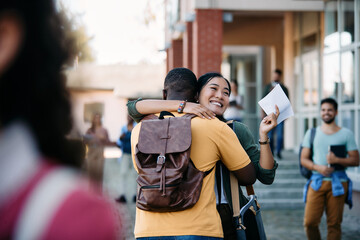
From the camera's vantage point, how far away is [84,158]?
1.07 meters

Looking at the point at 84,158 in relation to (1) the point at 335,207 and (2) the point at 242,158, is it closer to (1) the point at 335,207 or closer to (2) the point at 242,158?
(2) the point at 242,158

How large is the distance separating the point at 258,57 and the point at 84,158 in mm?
18042

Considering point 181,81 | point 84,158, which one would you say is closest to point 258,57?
point 181,81

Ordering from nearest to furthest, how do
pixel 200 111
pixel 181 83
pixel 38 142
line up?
pixel 38 142, pixel 200 111, pixel 181 83

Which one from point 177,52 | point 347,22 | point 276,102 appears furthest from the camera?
point 177,52

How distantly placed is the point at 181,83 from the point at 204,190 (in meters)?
0.70

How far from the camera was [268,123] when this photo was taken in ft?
10.6

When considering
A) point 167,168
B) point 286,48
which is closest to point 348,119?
point 286,48

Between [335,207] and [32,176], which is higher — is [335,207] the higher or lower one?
the lower one

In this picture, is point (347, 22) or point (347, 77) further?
point (347, 22)

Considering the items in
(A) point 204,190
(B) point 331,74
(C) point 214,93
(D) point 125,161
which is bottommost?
(D) point 125,161

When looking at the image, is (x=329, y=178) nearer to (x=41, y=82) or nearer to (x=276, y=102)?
(x=276, y=102)

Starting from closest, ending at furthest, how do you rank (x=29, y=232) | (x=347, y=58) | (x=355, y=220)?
(x=29, y=232) < (x=355, y=220) < (x=347, y=58)

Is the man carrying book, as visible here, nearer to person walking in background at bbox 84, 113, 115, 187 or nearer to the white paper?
the white paper
